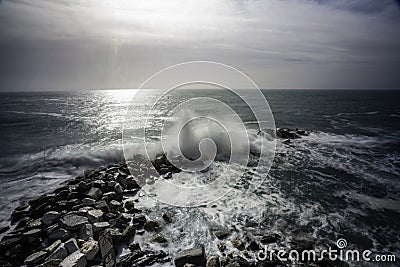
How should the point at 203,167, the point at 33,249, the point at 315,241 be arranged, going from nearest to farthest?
the point at 33,249
the point at 315,241
the point at 203,167

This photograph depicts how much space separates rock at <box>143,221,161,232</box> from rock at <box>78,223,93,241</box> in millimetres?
1445

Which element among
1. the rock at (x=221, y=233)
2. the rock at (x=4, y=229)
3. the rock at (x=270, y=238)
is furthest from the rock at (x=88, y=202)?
the rock at (x=270, y=238)

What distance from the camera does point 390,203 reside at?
7.79 meters

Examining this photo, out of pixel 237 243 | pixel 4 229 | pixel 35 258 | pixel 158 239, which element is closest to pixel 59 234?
pixel 35 258

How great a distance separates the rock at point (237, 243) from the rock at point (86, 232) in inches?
148

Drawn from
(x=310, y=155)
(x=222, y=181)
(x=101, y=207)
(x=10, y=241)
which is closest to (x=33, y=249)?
(x=10, y=241)

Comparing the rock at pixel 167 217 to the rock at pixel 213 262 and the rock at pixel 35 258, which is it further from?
the rock at pixel 35 258

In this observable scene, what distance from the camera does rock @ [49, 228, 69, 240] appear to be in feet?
18.6

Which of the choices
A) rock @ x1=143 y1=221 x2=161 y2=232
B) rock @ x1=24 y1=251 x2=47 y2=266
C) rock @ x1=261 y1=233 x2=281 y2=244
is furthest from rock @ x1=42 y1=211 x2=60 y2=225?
rock @ x1=261 y1=233 x2=281 y2=244

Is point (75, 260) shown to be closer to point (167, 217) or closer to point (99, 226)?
point (99, 226)

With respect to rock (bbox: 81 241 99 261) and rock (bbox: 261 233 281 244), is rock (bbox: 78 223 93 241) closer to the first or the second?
rock (bbox: 81 241 99 261)

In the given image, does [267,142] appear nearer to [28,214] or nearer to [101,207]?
[101,207]

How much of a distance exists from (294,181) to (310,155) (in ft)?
17.2

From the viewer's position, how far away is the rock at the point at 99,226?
593cm
